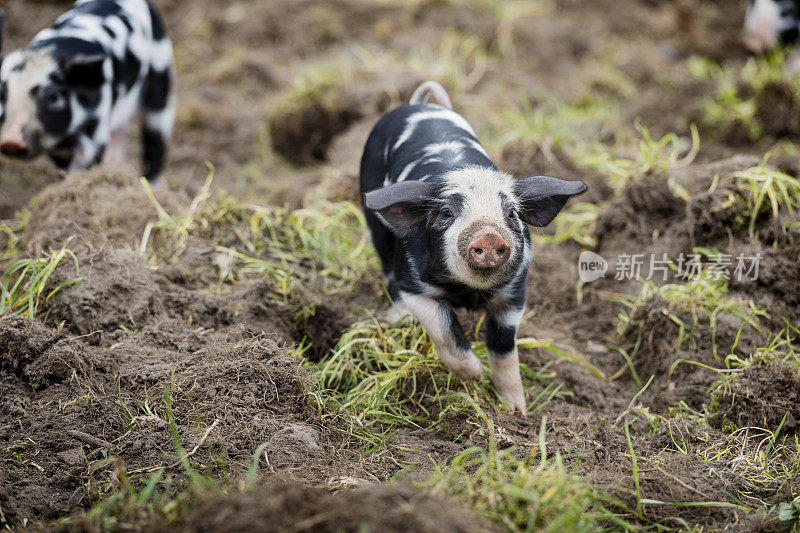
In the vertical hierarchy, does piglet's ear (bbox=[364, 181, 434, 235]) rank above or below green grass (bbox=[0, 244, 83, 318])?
above

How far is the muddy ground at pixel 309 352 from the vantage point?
2840mm

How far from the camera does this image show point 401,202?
130 inches

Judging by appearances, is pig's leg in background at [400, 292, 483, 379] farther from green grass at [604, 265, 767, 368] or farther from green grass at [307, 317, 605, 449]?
green grass at [604, 265, 767, 368]

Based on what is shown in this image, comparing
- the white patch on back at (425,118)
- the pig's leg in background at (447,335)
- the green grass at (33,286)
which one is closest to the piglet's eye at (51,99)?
the green grass at (33,286)

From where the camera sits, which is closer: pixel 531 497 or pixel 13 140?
pixel 531 497

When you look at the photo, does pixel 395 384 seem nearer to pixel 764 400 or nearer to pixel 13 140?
pixel 764 400

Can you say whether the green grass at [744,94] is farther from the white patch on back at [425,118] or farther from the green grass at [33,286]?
the green grass at [33,286]

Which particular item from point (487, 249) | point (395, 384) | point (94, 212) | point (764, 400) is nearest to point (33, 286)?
point (94, 212)

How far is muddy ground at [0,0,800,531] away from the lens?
2.84 m

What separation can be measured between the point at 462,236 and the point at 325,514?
1.39m

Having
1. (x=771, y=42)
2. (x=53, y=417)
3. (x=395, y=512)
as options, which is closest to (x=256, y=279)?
(x=53, y=417)

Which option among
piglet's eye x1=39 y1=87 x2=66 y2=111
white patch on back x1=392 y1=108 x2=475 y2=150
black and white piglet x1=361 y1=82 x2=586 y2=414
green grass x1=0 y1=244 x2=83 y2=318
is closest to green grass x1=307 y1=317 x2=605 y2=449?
black and white piglet x1=361 y1=82 x2=586 y2=414

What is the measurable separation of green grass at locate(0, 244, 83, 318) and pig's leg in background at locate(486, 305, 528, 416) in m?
2.01

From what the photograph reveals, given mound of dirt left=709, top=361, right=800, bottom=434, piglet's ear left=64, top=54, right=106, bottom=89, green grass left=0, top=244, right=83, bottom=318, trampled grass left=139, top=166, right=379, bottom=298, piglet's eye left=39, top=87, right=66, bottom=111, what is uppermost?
piglet's ear left=64, top=54, right=106, bottom=89
